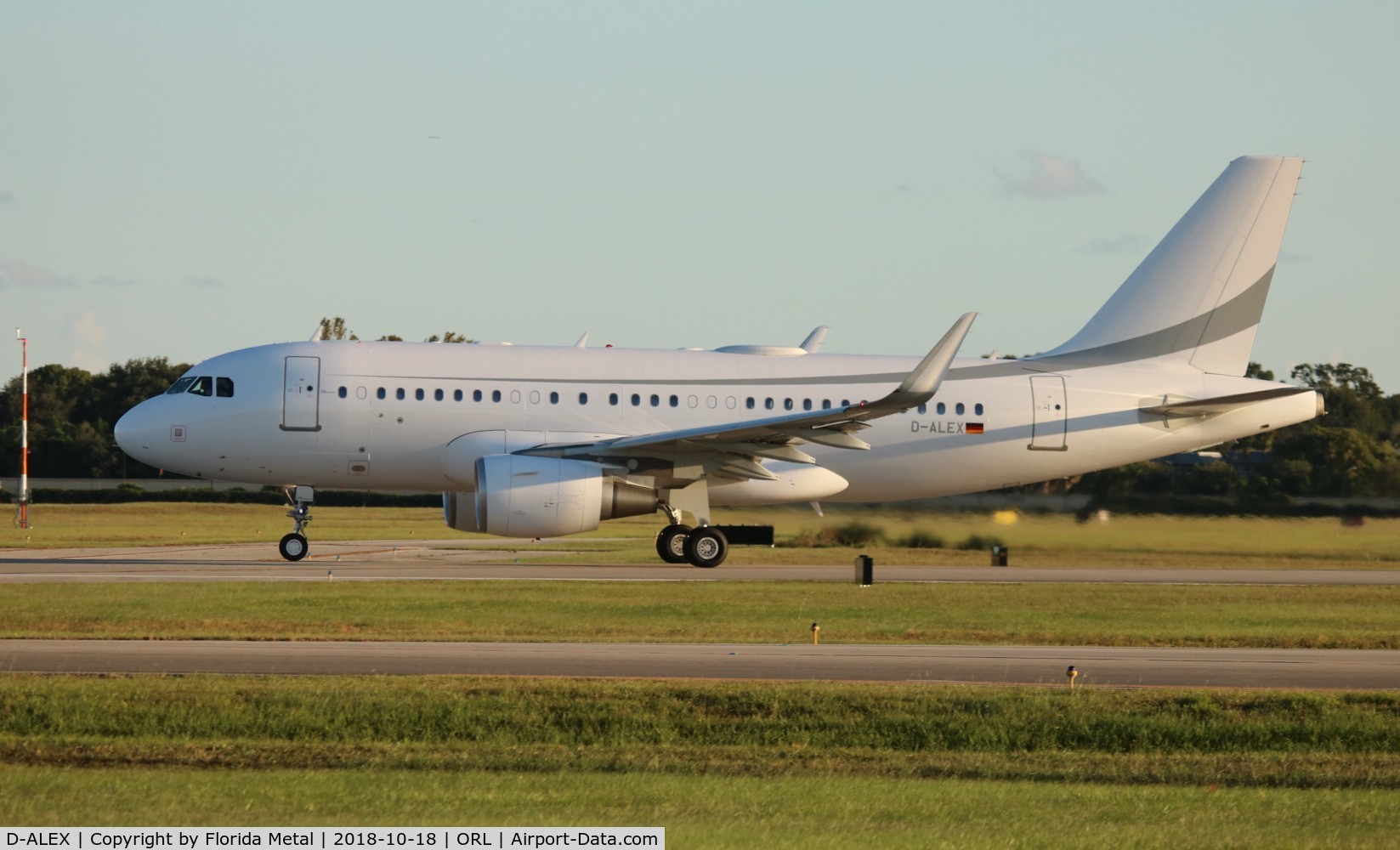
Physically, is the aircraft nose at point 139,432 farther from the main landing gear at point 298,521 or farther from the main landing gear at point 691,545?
the main landing gear at point 691,545

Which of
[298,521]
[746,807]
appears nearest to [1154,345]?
[298,521]

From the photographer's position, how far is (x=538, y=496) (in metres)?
29.5

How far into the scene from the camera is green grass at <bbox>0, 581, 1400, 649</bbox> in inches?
791

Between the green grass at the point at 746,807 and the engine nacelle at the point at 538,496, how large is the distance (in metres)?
17.7

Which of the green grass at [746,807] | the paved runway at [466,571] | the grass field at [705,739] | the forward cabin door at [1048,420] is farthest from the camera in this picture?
the forward cabin door at [1048,420]

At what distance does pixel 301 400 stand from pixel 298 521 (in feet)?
8.46

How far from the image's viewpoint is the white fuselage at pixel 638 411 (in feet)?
103

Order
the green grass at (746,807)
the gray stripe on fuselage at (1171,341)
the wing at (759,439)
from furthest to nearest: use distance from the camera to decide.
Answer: the gray stripe on fuselage at (1171,341) < the wing at (759,439) < the green grass at (746,807)

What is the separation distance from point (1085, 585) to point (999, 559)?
5.75 metres

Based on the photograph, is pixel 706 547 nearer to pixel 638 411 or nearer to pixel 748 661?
pixel 638 411

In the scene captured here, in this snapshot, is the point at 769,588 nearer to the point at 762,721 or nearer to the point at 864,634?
the point at 864,634

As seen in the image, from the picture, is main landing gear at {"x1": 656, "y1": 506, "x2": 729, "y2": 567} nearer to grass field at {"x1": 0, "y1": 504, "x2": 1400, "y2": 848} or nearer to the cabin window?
grass field at {"x1": 0, "y1": 504, "x2": 1400, "y2": 848}

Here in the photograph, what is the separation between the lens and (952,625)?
21750mm

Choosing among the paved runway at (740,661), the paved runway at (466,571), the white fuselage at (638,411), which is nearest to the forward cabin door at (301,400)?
the white fuselage at (638,411)
